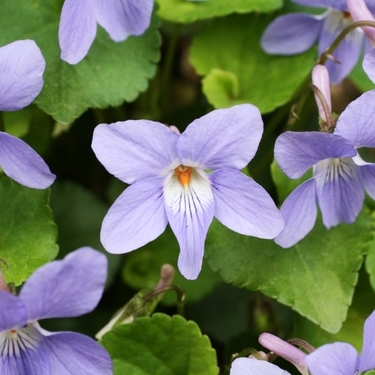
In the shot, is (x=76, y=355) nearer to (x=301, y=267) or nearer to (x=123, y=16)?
(x=301, y=267)

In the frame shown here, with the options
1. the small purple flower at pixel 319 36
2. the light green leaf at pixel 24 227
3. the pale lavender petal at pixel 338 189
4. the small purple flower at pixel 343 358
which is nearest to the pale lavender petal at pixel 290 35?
the small purple flower at pixel 319 36

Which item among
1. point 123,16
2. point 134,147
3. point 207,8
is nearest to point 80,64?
point 123,16

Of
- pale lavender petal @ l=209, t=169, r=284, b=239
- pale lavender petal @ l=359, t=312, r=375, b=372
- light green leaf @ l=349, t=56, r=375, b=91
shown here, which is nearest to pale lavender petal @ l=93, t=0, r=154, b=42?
pale lavender petal @ l=209, t=169, r=284, b=239

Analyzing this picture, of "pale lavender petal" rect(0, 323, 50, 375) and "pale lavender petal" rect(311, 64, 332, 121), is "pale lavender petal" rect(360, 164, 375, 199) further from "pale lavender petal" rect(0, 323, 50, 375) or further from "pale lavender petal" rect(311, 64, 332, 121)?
"pale lavender petal" rect(0, 323, 50, 375)

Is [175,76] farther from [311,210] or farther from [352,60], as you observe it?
[311,210]

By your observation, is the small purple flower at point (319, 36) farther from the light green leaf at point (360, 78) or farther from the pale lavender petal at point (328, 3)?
the light green leaf at point (360, 78)

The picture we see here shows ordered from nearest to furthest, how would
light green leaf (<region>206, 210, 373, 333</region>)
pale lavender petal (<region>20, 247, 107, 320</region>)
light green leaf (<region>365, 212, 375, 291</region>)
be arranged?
pale lavender petal (<region>20, 247, 107, 320</region>) → light green leaf (<region>206, 210, 373, 333</region>) → light green leaf (<region>365, 212, 375, 291</region>)

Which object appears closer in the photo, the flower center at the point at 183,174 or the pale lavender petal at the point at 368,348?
the pale lavender petal at the point at 368,348
